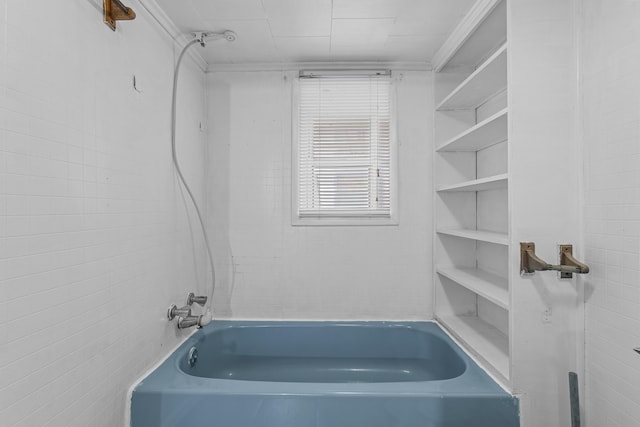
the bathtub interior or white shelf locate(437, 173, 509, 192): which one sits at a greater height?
white shelf locate(437, 173, 509, 192)

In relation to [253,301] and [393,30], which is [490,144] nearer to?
[393,30]

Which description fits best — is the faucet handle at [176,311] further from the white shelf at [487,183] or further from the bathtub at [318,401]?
the white shelf at [487,183]

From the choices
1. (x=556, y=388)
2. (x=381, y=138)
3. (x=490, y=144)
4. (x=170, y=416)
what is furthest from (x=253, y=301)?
(x=490, y=144)

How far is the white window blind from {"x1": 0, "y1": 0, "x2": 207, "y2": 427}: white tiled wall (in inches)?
33.0

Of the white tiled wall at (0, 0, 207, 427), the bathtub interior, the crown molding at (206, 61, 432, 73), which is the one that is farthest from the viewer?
the crown molding at (206, 61, 432, 73)

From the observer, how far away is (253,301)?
2152mm

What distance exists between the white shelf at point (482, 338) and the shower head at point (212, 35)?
2.03 m

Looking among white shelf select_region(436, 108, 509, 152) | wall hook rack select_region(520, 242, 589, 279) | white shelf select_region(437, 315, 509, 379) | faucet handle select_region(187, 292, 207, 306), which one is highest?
white shelf select_region(436, 108, 509, 152)

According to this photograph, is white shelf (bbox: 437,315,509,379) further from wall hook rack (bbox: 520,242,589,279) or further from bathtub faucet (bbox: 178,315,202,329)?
bathtub faucet (bbox: 178,315,202,329)

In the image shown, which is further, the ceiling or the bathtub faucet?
the bathtub faucet

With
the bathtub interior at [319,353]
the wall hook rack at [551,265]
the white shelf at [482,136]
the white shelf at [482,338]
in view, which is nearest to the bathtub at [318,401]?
the white shelf at [482,338]

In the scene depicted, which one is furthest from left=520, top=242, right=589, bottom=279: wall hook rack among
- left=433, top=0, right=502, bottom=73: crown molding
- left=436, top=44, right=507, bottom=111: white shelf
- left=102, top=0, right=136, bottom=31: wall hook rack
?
left=102, top=0, right=136, bottom=31: wall hook rack

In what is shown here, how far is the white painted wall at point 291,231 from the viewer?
213cm

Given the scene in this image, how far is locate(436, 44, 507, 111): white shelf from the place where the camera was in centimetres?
145
